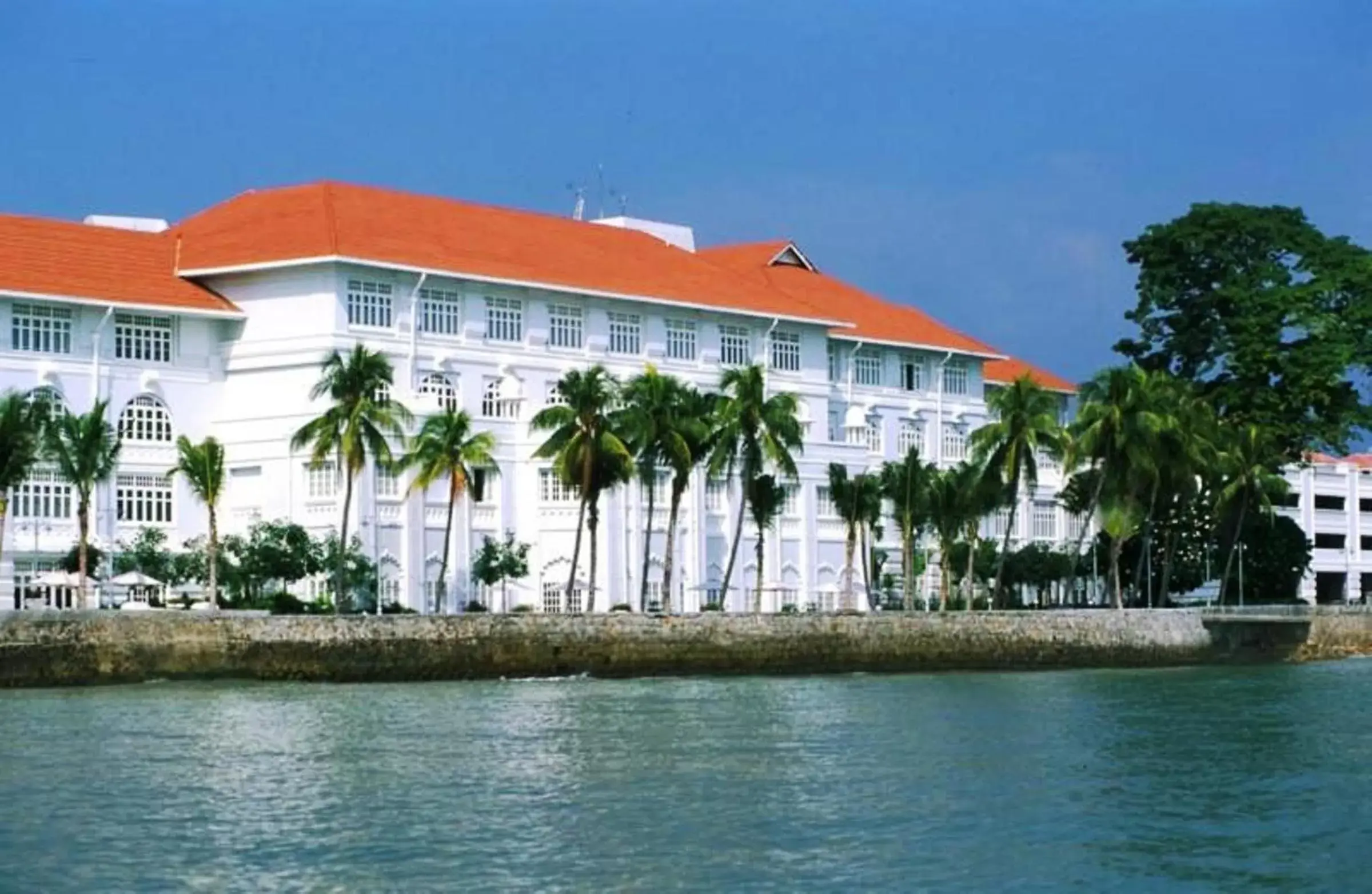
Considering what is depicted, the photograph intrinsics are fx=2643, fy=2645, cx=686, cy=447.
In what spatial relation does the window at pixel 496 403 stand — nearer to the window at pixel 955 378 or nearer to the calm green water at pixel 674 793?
the window at pixel 955 378

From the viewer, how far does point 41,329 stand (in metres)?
88.6

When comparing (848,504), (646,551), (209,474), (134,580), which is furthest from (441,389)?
(209,474)

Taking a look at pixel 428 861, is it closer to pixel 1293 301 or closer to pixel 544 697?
pixel 544 697

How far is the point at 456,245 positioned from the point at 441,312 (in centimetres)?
360

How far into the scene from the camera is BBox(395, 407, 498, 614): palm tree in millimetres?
85375

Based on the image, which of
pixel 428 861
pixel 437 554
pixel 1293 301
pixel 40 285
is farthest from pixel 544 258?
pixel 428 861

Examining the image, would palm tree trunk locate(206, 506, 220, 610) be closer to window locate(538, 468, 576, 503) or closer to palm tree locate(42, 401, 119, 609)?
palm tree locate(42, 401, 119, 609)

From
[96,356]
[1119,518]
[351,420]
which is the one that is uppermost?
[96,356]

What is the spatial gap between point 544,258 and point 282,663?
34.4m

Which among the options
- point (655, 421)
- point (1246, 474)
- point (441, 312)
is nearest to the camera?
point (655, 421)

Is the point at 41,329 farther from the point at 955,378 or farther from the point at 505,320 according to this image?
the point at 955,378

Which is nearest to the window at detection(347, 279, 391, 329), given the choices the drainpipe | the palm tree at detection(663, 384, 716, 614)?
the drainpipe

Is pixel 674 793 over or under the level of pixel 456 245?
under

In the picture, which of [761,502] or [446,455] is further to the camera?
[761,502]
